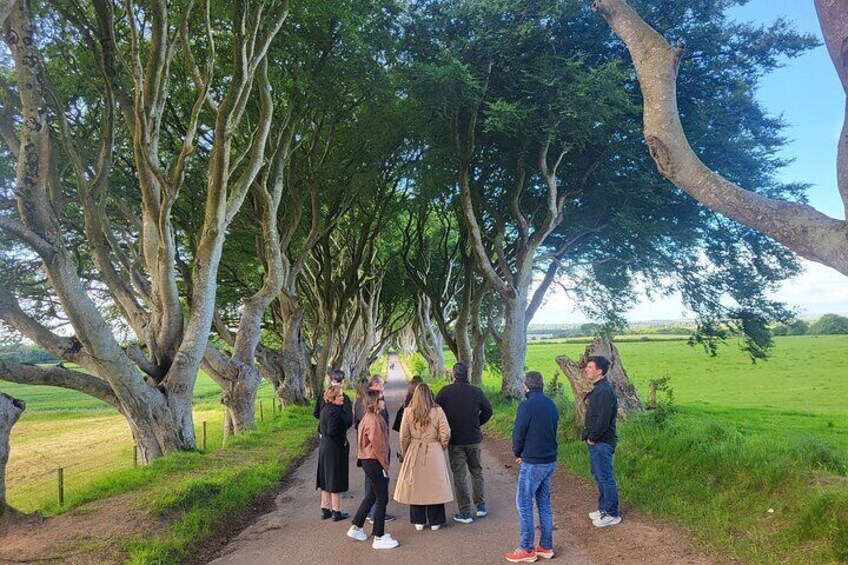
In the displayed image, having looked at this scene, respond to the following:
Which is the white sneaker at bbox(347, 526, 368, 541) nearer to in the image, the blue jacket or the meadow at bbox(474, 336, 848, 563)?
the blue jacket

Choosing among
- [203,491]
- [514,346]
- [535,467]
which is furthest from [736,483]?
[514,346]

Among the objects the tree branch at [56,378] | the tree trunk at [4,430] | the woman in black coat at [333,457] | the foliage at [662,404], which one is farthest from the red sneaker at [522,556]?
the tree branch at [56,378]

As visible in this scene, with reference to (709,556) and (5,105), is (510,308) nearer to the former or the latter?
(709,556)

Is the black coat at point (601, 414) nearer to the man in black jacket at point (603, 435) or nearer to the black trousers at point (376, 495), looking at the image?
the man in black jacket at point (603, 435)

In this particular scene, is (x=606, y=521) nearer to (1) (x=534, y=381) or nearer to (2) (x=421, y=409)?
(1) (x=534, y=381)

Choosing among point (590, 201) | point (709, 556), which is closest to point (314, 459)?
point (709, 556)

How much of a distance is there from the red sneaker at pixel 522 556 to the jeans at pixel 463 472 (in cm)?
135

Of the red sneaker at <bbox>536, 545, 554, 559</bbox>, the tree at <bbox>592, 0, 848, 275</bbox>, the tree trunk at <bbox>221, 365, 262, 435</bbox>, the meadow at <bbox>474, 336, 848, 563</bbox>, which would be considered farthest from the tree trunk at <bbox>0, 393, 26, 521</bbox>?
the tree at <bbox>592, 0, 848, 275</bbox>

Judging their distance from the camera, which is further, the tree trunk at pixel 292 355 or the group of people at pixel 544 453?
the tree trunk at pixel 292 355

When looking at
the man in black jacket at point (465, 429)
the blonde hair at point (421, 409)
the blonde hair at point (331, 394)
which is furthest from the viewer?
the blonde hair at point (331, 394)

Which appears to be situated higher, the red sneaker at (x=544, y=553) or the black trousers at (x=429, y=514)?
the black trousers at (x=429, y=514)

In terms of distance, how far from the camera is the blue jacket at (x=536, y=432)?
19.1 feet

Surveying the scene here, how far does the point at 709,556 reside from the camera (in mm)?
5461

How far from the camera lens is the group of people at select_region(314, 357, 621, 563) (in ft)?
19.2
